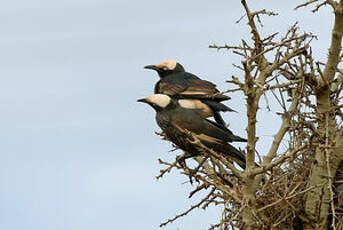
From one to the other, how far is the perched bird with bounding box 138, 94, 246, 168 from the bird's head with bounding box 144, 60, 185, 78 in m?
1.67

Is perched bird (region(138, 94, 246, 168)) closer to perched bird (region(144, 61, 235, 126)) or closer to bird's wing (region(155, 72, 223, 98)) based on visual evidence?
perched bird (region(144, 61, 235, 126))

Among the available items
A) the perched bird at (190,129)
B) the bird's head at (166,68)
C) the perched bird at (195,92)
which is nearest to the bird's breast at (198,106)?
the perched bird at (195,92)

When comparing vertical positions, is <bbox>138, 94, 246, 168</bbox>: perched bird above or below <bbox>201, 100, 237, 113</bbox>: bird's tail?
below

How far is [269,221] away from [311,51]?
1672 mm

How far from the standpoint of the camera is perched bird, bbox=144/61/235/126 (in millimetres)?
7090

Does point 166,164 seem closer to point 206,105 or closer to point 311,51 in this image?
point 206,105

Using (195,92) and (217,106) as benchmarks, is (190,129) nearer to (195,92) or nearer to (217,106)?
(217,106)

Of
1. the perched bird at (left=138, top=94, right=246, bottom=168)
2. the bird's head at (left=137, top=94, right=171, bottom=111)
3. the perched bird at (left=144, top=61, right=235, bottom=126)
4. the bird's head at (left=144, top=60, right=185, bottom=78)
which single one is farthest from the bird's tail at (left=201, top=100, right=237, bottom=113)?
the bird's head at (left=144, top=60, right=185, bottom=78)

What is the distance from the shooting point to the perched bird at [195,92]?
7090mm

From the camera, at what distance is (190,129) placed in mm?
6141

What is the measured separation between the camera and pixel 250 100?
4809 millimetres

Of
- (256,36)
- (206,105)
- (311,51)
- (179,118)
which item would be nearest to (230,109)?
(206,105)

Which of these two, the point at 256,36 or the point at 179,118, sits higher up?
the point at 256,36

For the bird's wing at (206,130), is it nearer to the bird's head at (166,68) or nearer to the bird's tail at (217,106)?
the bird's tail at (217,106)
